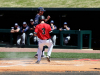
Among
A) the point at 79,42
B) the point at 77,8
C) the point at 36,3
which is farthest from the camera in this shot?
the point at 36,3

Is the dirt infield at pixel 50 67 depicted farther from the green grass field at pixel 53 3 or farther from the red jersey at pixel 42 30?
the green grass field at pixel 53 3

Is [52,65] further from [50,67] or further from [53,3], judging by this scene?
[53,3]

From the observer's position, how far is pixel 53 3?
19.0 m

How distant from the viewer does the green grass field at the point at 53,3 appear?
1797cm

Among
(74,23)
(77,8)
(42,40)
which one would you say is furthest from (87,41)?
(42,40)

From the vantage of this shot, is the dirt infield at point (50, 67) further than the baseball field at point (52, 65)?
Yes

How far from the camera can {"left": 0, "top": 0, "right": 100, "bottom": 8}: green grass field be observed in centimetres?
1797

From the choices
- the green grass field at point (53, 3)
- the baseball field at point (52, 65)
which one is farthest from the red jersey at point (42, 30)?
the green grass field at point (53, 3)

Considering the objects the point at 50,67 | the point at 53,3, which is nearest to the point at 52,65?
the point at 50,67

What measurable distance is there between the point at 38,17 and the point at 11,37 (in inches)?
290

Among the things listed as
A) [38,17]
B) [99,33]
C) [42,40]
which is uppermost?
[38,17]

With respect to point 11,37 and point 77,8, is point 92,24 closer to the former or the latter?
point 77,8

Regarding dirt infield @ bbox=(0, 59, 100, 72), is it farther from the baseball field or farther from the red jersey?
the red jersey

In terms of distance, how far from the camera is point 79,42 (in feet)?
51.5
